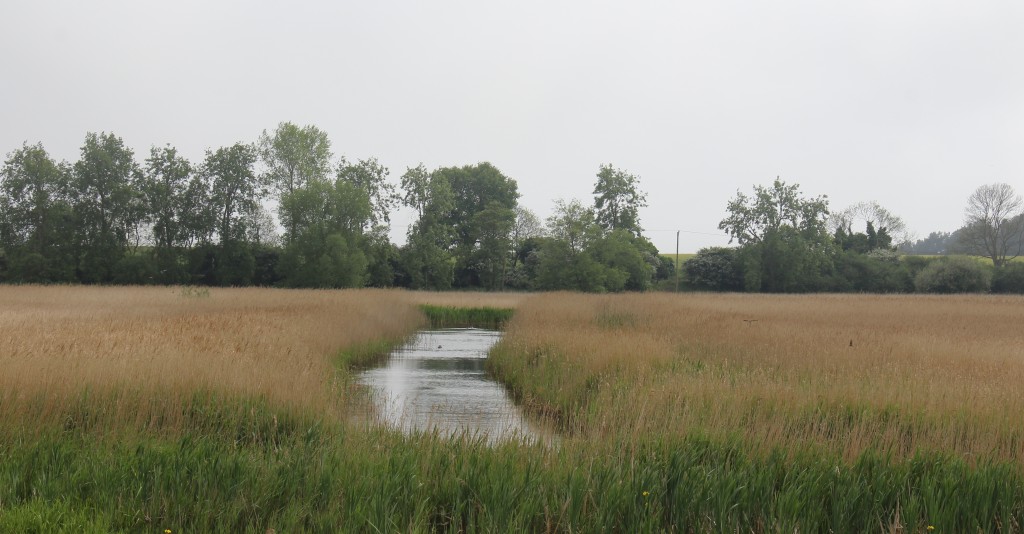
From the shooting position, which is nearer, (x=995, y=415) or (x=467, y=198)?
(x=995, y=415)

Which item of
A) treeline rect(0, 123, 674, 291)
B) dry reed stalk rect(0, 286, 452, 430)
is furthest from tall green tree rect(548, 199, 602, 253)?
dry reed stalk rect(0, 286, 452, 430)

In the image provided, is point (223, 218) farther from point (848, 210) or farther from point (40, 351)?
point (848, 210)

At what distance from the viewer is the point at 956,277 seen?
5291 centimetres

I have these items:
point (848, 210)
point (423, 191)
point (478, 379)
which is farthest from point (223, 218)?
point (848, 210)

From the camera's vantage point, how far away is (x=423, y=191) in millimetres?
58656

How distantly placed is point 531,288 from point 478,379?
4084 centimetres

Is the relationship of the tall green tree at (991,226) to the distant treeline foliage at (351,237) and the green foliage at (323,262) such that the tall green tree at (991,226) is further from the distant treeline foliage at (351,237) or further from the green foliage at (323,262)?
the green foliage at (323,262)

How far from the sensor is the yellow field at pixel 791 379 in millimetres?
7582

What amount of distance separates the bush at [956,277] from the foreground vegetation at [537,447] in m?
45.5

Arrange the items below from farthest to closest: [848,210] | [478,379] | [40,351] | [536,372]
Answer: [848,210] → [478,379] → [536,372] → [40,351]

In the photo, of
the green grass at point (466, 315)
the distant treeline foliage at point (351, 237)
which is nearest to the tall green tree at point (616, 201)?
the distant treeline foliage at point (351, 237)

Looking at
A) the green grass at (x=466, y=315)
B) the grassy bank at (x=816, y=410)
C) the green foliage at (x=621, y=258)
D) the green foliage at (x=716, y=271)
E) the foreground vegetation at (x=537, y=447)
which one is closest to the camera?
the foreground vegetation at (x=537, y=447)

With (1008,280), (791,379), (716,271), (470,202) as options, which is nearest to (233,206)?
(470,202)

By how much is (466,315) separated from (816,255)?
39.4 m
